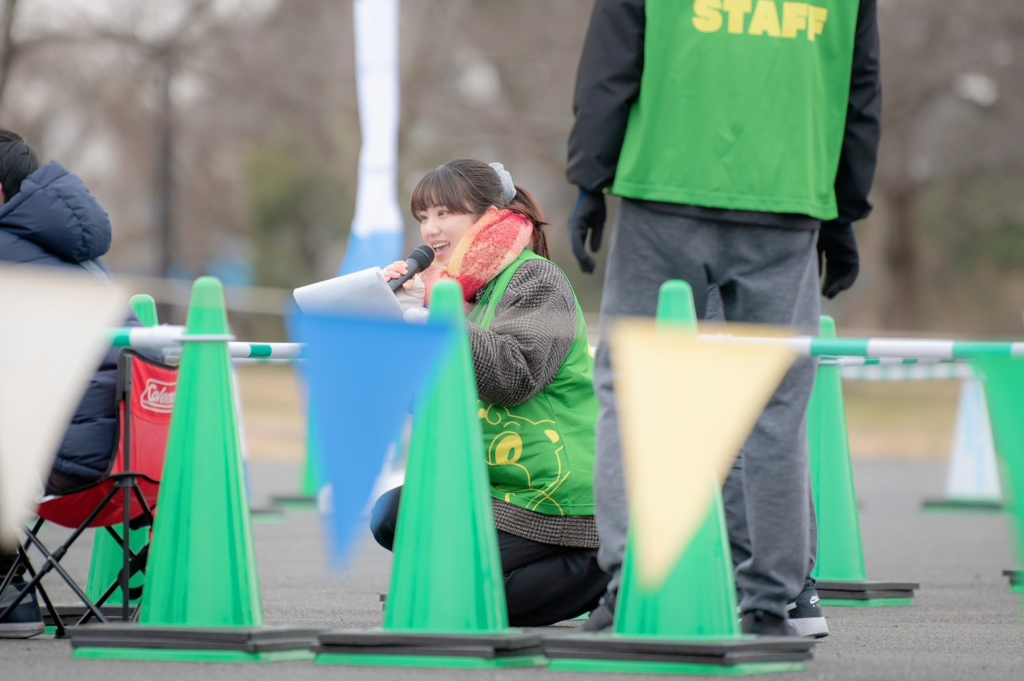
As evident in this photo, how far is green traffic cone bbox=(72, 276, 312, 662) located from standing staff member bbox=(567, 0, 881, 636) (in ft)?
2.93

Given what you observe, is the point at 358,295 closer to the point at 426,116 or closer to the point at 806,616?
the point at 806,616

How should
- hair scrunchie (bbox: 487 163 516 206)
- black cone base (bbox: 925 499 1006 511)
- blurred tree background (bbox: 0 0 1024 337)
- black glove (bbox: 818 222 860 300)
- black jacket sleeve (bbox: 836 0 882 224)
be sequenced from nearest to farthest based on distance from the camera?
black jacket sleeve (bbox: 836 0 882 224)
black glove (bbox: 818 222 860 300)
hair scrunchie (bbox: 487 163 516 206)
black cone base (bbox: 925 499 1006 511)
blurred tree background (bbox: 0 0 1024 337)

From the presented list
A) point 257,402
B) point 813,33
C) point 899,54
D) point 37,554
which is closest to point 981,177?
point 899,54

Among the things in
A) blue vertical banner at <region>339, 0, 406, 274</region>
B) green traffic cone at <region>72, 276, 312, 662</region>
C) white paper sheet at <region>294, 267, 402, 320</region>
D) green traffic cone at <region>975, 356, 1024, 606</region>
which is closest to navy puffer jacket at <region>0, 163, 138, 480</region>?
green traffic cone at <region>72, 276, 312, 662</region>

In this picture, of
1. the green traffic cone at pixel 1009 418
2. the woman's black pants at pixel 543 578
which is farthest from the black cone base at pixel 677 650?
the woman's black pants at pixel 543 578

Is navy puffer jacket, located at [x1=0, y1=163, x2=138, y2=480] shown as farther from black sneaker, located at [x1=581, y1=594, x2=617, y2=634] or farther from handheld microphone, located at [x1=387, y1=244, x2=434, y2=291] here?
black sneaker, located at [x1=581, y1=594, x2=617, y2=634]

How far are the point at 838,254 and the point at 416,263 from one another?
1.28m

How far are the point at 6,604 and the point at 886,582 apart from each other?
3172 mm

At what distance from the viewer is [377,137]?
9.77 metres

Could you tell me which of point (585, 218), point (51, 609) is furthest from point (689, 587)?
point (51, 609)

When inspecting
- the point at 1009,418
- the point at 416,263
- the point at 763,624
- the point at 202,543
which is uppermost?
the point at 416,263

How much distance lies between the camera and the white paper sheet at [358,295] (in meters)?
4.05

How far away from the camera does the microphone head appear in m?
4.77

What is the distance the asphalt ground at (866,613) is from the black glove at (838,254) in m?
0.94
